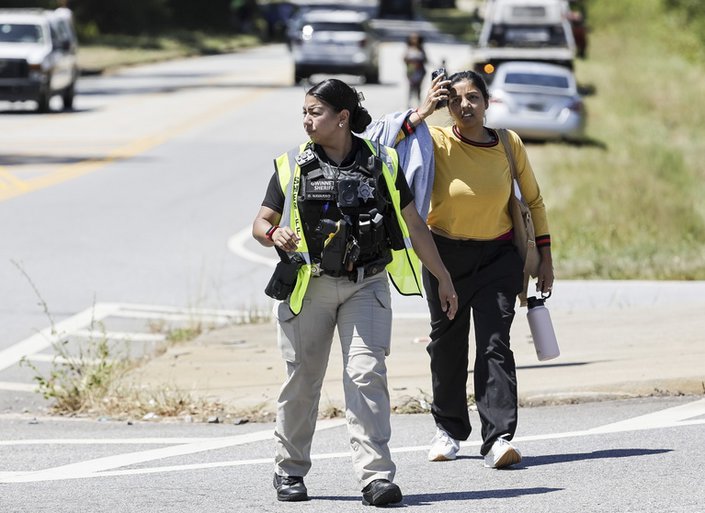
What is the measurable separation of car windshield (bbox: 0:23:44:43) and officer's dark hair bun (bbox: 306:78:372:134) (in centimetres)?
2751

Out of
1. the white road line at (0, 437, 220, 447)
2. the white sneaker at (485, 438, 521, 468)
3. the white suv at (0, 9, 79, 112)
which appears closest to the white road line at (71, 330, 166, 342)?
→ the white road line at (0, 437, 220, 447)

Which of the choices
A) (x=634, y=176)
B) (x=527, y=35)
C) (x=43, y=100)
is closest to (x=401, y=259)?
(x=634, y=176)

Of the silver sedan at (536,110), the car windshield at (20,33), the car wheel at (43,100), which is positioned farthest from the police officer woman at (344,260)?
the car windshield at (20,33)

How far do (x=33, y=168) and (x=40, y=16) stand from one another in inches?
419

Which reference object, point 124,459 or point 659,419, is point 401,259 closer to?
point 124,459

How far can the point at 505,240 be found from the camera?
23.4 feet

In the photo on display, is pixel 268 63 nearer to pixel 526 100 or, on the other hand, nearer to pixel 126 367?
pixel 526 100

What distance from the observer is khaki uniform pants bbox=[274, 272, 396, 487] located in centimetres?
614

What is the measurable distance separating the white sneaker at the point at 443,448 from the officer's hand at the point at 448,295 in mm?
800

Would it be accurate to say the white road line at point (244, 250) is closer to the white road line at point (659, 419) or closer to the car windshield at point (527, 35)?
the white road line at point (659, 419)

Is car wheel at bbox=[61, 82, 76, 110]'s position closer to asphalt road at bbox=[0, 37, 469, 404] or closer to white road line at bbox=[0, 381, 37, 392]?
asphalt road at bbox=[0, 37, 469, 404]

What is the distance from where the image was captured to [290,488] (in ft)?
20.9

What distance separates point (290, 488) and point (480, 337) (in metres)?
1.24

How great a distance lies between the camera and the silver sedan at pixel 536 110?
1064 inches
